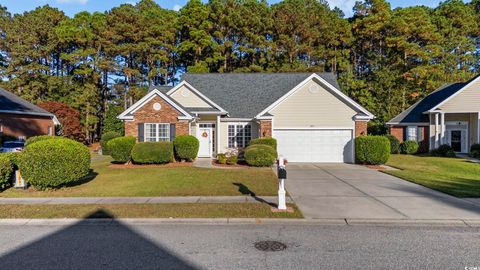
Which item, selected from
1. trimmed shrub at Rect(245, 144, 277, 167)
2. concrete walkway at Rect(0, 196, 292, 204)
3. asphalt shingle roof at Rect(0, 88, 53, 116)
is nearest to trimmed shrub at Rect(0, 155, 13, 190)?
concrete walkway at Rect(0, 196, 292, 204)

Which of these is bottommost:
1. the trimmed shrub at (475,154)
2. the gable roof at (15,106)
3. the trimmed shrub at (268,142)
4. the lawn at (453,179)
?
the lawn at (453,179)

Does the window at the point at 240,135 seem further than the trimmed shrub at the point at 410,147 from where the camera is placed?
No

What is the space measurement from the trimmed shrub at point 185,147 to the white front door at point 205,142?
12.1ft

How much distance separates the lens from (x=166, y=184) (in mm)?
12016

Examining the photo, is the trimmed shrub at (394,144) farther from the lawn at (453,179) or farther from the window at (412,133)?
the lawn at (453,179)

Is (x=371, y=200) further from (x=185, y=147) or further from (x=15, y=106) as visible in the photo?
(x=15, y=106)

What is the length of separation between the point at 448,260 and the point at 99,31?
46261mm

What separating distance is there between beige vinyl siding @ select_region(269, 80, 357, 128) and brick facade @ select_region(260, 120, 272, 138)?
1.65 feet

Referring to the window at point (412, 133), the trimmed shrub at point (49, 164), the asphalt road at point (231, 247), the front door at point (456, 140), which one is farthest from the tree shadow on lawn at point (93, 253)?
the front door at point (456, 140)

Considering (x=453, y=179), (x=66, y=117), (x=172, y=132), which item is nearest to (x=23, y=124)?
(x=66, y=117)

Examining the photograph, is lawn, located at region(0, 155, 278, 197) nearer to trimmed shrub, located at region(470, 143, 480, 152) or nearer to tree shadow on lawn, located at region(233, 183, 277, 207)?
tree shadow on lawn, located at region(233, 183, 277, 207)

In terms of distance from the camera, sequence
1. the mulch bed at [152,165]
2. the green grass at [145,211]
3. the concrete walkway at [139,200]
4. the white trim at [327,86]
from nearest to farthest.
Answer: the green grass at [145,211]
the concrete walkway at [139,200]
the mulch bed at [152,165]
the white trim at [327,86]

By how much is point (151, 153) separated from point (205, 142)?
533cm

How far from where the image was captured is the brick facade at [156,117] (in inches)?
771
